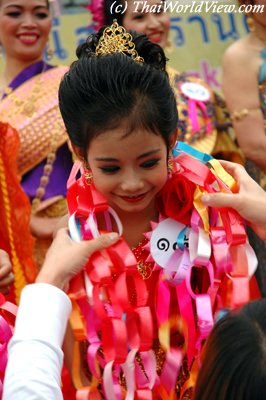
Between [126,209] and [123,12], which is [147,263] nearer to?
[126,209]

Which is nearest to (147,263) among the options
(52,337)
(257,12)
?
(52,337)

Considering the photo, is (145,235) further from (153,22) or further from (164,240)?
(153,22)

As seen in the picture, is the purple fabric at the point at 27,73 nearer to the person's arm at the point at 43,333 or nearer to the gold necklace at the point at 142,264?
the gold necklace at the point at 142,264

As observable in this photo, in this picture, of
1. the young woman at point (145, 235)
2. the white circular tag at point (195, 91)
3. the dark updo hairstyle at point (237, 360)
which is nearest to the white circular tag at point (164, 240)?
the young woman at point (145, 235)

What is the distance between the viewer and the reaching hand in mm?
1750

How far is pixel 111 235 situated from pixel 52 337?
39cm

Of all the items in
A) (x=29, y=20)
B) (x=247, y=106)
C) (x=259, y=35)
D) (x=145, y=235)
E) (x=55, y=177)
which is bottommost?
(x=55, y=177)

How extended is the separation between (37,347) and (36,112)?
191 cm

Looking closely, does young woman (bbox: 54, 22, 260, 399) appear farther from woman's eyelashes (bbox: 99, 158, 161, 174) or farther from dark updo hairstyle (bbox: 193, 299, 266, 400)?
dark updo hairstyle (bbox: 193, 299, 266, 400)

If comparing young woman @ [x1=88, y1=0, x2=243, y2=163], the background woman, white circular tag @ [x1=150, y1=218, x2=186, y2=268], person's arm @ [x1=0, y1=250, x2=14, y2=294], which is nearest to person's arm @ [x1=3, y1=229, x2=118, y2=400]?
white circular tag @ [x1=150, y1=218, x2=186, y2=268]

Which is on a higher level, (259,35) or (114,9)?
(114,9)

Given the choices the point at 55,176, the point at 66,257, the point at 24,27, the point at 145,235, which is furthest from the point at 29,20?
the point at 66,257

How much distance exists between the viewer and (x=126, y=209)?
197cm

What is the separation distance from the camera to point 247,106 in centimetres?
308
